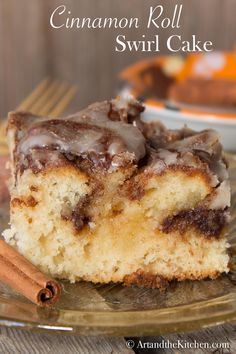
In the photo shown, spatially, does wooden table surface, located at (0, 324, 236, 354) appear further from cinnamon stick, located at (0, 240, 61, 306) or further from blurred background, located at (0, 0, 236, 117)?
blurred background, located at (0, 0, 236, 117)

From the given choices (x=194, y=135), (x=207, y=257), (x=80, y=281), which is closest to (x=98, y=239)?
(x=80, y=281)

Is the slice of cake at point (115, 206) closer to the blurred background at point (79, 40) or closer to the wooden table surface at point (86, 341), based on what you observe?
the wooden table surface at point (86, 341)

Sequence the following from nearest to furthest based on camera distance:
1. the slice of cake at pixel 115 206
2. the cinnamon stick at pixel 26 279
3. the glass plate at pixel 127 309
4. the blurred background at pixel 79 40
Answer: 1. the glass plate at pixel 127 309
2. the cinnamon stick at pixel 26 279
3. the slice of cake at pixel 115 206
4. the blurred background at pixel 79 40

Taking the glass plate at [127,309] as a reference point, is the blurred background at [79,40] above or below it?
above

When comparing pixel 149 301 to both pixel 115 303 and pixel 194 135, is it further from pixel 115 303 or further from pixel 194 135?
pixel 194 135

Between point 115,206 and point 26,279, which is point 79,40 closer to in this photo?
point 115,206

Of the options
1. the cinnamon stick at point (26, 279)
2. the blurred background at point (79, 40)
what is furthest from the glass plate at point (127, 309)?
the blurred background at point (79, 40)
